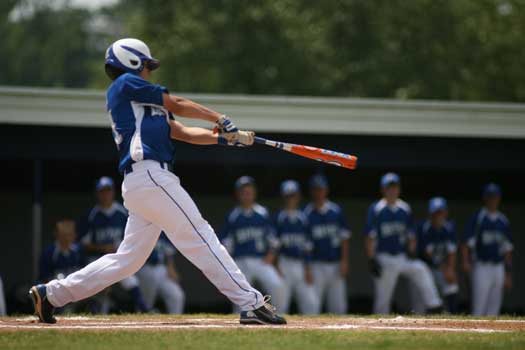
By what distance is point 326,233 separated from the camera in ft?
40.8

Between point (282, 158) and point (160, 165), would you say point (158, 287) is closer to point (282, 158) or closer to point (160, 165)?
point (282, 158)

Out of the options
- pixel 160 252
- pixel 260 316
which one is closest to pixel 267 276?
pixel 160 252

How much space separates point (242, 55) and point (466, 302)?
14735 millimetres

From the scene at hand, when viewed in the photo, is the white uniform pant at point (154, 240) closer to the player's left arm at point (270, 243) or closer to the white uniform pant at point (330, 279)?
the player's left arm at point (270, 243)

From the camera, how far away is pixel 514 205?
15.8 m

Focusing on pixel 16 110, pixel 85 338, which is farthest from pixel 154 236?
pixel 16 110

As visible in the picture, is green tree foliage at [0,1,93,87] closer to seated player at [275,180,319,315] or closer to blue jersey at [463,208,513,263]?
seated player at [275,180,319,315]

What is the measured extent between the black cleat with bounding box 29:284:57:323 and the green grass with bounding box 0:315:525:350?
378 mm

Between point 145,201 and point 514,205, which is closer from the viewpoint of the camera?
point 145,201

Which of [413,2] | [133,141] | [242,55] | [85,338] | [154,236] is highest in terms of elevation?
[413,2]

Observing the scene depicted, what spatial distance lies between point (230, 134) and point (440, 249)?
6.97 m

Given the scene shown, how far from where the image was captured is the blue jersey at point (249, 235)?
12070 millimetres

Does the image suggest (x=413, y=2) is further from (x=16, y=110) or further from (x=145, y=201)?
(x=145, y=201)

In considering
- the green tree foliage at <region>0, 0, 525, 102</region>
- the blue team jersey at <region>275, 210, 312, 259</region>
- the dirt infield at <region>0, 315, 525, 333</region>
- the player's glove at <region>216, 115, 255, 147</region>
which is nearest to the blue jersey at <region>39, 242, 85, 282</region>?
the blue team jersey at <region>275, 210, 312, 259</region>
